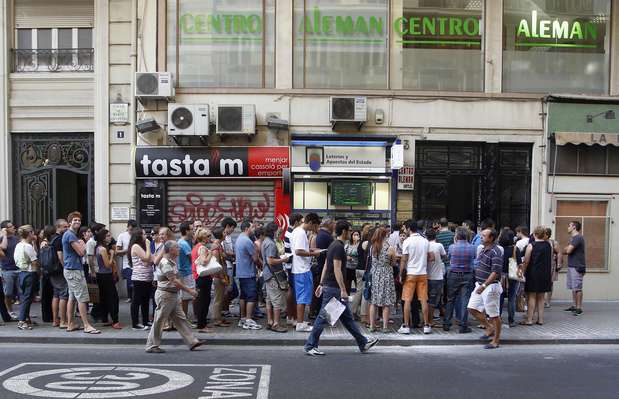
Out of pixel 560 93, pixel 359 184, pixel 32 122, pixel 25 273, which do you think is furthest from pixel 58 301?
pixel 560 93

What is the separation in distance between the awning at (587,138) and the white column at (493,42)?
188cm

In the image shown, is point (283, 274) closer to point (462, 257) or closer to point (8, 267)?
point (462, 257)

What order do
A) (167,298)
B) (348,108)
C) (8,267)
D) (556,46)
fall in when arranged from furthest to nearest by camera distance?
(556,46)
(348,108)
(8,267)
(167,298)

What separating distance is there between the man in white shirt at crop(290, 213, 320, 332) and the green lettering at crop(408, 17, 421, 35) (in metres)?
6.56

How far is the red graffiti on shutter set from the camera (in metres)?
13.2

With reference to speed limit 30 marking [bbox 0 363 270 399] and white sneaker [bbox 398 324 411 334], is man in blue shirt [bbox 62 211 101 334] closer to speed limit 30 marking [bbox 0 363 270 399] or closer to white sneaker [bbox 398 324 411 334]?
speed limit 30 marking [bbox 0 363 270 399]

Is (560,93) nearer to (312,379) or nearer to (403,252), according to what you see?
(403,252)

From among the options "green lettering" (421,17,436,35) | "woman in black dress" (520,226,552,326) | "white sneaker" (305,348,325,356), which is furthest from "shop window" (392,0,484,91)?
"white sneaker" (305,348,325,356)

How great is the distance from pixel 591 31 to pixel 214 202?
1048 centimetres

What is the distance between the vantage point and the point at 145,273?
9.23 meters

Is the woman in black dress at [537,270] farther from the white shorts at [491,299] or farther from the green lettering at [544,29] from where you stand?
the green lettering at [544,29]

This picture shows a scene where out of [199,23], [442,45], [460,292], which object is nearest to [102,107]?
[199,23]

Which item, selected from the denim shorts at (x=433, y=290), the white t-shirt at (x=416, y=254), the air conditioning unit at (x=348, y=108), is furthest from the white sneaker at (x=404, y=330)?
the air conditioning unit at (x=348, y=108)

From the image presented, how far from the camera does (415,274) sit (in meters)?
9.39
